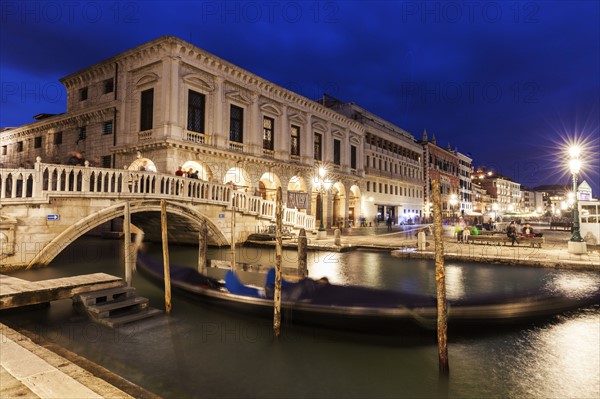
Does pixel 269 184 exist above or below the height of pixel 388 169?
below

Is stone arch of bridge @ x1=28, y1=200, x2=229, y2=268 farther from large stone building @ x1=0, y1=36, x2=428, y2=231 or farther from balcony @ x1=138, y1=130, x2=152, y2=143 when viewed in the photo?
balcony @ x1=138, y1=130, x2=152, y2=143

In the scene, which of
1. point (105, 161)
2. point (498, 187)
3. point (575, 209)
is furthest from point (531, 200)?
point (105, 161)

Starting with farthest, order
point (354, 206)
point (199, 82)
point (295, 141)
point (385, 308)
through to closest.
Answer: point (354, 206)
point (295, 141)
point (199, 82)
point (385, 308)

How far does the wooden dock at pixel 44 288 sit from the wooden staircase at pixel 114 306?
6.9 inches

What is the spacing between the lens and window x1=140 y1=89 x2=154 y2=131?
17.5m

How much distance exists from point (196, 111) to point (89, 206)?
8916 millimetres

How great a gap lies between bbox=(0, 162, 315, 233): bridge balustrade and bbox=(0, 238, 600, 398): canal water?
4343mm

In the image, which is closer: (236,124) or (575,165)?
(575,165)

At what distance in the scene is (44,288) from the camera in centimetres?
649

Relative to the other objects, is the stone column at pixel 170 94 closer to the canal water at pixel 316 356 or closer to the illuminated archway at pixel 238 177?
the illuminated archway at pixel 238 177

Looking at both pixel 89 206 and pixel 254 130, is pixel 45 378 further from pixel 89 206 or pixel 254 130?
pixel 254 130

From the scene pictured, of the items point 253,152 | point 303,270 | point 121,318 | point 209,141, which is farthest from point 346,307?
point 253,152

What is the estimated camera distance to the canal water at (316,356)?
4.33 meters

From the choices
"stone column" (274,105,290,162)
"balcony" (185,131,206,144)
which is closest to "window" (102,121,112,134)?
"balcony" (185,131,206,144)
